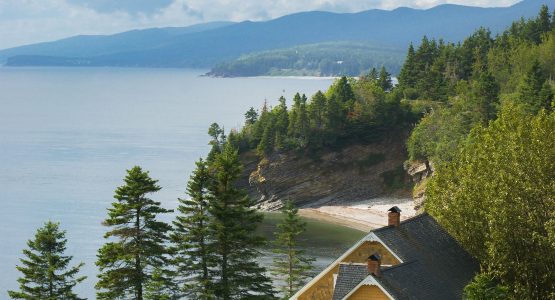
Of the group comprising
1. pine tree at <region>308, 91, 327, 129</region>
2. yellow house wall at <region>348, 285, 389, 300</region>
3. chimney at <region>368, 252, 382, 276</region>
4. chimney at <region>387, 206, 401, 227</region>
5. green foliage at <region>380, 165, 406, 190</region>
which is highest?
chimney at <region>387, 206, 401, 227</region>

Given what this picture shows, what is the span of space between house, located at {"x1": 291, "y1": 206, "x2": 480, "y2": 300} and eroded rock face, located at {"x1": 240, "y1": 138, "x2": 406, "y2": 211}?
228 feet

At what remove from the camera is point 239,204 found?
3859 cm

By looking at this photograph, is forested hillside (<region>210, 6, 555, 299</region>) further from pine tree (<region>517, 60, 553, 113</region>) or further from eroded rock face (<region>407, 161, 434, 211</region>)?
eroded rock face (<region>407, 161, 434, 211</region>)

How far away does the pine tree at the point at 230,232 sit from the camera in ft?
125

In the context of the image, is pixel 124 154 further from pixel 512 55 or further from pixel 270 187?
pixel 512 55

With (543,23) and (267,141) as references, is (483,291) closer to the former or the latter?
(267,141)

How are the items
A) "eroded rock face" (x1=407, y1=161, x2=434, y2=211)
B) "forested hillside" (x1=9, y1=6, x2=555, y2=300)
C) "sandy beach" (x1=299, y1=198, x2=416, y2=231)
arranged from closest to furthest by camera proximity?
"forested hillside" (x1=9, y1=6, x2=555, y2=300) → "sandy beach" (x1=299, y1=198, x2=416, y2=231) → "eroded rock face" (x1=407, y1=161, x2=434, y2=211)

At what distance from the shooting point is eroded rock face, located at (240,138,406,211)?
107000mm

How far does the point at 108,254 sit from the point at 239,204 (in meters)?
6.14

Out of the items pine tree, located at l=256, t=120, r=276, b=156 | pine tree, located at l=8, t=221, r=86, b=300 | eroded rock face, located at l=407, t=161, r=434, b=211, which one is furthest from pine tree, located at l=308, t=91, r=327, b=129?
pine tree, located at l=8, t=221, r=86, b=300

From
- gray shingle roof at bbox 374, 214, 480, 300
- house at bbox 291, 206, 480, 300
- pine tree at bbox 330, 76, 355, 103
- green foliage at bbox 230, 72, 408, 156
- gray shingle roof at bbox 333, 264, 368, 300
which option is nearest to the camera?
house at bbox 291, 206, 480, 300

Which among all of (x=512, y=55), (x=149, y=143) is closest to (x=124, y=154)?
(x=149, y=143)

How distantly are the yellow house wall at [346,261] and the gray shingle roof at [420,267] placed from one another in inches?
14.4

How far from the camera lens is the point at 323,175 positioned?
109 metres
